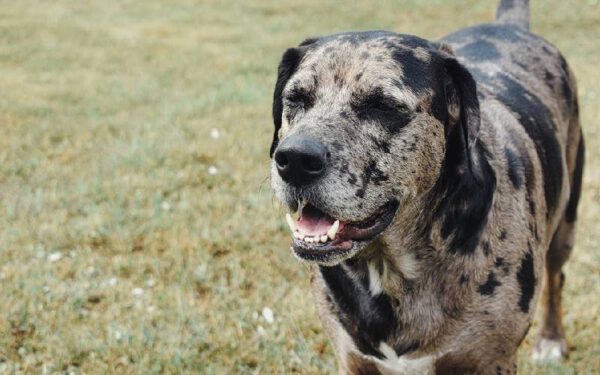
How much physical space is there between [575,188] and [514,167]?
1.48m

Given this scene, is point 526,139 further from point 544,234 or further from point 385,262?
point 385,262

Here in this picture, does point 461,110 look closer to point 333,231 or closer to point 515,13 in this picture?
point 333,231

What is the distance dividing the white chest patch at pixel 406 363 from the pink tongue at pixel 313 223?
2.04 ft

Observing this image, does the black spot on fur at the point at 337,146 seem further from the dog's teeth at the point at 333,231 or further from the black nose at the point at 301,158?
the dog's teeth at the point at 333,231

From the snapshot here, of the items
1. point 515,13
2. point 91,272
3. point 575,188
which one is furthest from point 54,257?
point 515,13

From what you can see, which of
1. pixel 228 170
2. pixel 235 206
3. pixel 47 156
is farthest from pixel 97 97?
pixel 235 206

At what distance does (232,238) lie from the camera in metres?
5.45

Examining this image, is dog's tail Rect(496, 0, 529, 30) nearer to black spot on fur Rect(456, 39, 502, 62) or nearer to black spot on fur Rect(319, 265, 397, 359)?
black spot on fur Rect(456, 39, 502, 62)

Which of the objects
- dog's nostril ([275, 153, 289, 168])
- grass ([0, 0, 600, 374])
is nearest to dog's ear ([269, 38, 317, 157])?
dog's nostril ([275, 153, 289, 168])

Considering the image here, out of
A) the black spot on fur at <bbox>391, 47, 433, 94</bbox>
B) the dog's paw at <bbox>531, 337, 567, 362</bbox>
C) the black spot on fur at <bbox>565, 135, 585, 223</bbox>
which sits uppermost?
the black spot on fur at <bbox>391, 47, 433, 94</bbox>

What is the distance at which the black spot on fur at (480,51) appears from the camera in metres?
3.99

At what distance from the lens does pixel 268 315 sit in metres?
4.51

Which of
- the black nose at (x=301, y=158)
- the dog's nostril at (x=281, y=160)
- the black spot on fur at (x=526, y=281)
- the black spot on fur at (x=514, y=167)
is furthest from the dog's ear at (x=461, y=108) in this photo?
the dog's nostril at (x=281, y=160)

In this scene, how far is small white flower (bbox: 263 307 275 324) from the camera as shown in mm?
4473
